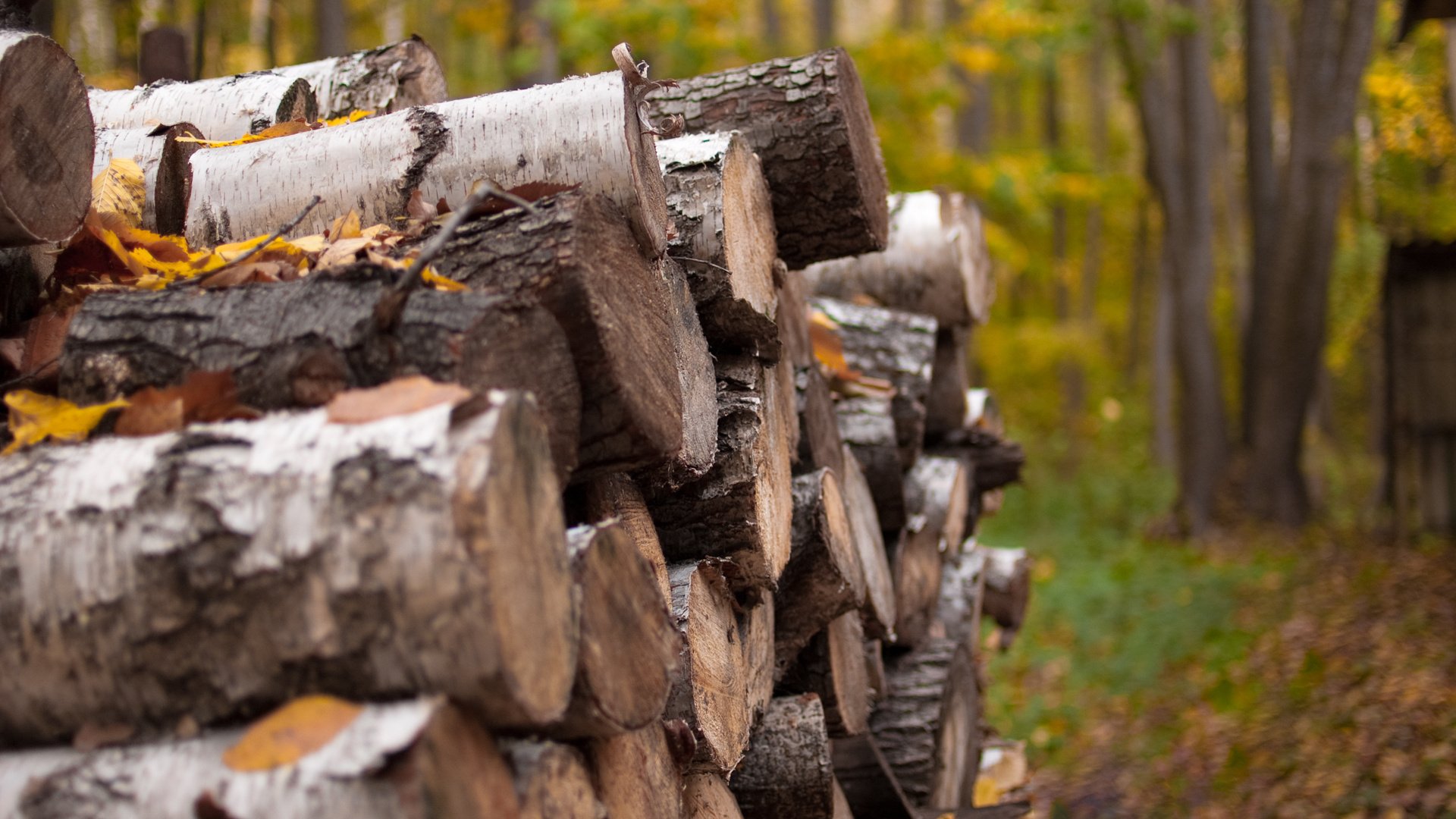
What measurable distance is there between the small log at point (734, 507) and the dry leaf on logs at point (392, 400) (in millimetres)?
848

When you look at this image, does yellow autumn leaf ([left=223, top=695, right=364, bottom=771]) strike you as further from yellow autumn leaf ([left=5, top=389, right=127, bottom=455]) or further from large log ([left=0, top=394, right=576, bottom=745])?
yellow autumn leaf ([left=5, top=389, right=127, bottom=455])

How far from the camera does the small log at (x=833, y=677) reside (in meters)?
2.70

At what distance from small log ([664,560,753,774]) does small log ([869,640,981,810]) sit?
924 millimetres

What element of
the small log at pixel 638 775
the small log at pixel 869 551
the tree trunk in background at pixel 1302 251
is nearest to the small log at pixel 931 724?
the small log at pixel 869 551

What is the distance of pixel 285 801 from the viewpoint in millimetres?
1238

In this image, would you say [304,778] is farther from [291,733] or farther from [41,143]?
[41,143]

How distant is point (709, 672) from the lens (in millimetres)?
2105

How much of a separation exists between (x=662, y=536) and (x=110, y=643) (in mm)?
1116

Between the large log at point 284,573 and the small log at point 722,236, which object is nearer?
the large log at point 284,573

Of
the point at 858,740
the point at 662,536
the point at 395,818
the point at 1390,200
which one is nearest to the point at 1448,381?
the point at 1390,200

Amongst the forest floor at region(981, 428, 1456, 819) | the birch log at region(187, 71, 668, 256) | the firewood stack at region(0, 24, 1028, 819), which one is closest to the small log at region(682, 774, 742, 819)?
the firewood stack at region(0, 24, 1028, 819)

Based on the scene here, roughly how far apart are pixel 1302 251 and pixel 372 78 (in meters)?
8.67

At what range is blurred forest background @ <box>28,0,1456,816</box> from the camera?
5.61m

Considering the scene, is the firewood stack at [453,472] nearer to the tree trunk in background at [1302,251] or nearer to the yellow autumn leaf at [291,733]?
the yellow autumn leaf at [291,733]
